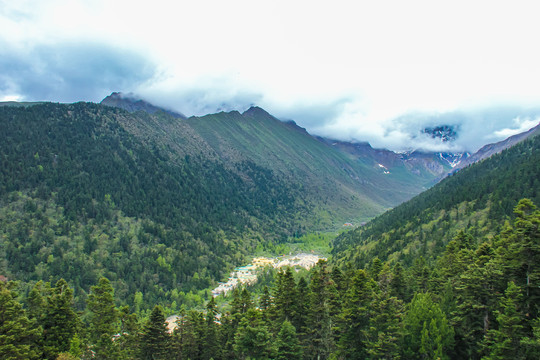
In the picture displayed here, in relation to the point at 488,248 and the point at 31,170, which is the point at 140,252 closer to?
the point at 31,170

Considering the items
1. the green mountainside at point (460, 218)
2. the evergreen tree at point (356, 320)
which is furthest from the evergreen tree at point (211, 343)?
the green mountainside at point (460, 218)

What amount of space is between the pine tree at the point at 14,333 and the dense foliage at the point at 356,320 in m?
0.15

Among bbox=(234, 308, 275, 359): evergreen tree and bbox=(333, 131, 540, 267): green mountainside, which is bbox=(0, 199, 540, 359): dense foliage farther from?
bbox=(333, 131, 540, 267): green mountainside

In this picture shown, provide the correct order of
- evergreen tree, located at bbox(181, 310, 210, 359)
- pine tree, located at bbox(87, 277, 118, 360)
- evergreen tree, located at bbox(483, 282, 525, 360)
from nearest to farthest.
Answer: evergreen tree, located at bbox(483, 282, 525, 360)
pine tree, located at bbox(87, 277, 118, 360)
evergreen tree, located at bbox(181, 310, 210, 359)

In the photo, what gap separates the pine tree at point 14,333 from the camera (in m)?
37.7

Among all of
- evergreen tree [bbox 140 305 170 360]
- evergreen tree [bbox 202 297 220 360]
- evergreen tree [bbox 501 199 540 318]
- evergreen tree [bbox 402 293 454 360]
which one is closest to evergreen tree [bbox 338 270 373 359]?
evergreen tree [bbox 402 293 454 360]

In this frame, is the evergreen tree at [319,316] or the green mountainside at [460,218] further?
the green mountainside at [460,218]

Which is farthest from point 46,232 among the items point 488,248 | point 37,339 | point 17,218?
point 488,248

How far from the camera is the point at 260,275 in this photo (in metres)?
170

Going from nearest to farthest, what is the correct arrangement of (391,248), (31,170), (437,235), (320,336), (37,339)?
(37,339), (320,336), (437,235), (391,248), (31,170)

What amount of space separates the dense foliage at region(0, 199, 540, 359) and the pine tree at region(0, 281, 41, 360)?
6.0 inches

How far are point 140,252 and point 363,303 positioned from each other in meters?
151

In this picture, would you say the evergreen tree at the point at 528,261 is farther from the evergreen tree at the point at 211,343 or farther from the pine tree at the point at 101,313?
the pine tree at the point at 101,313

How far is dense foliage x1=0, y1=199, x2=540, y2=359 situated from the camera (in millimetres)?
33625
